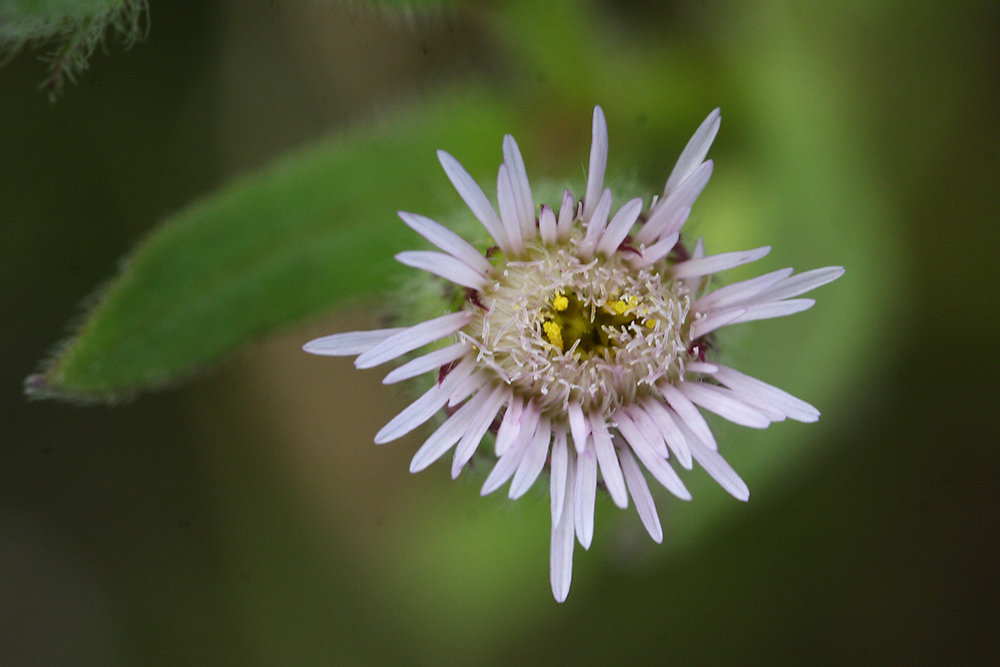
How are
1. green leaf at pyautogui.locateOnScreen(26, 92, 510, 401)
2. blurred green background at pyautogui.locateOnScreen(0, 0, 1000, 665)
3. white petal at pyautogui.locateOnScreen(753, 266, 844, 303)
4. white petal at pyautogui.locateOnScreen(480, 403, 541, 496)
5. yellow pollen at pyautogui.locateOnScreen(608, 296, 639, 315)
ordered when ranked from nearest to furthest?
white petal at pyautogui.locateOnScreen(480, 403, 541, 496), white petal at pyautogui.locateOnScreen(753, 266, 844, 303), yellow pollen at pyautogui.locateOnScreen(608, 296, 639, 315), green leaf at pyautogui.locateOnScreen(26, 92, 510, 401), blurred green background at pyautogui.locateOnScreen(0, 0, 1000, 665)

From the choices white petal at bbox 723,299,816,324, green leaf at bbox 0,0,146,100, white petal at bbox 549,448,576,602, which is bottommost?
white petal at bbox 549,448,576,602

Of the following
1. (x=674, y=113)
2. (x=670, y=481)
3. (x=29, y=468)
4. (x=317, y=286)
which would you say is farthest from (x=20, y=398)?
(x=670, y=481)

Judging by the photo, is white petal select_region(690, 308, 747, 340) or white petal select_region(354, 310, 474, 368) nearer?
white petal select_region(354, 310, 474, 368)

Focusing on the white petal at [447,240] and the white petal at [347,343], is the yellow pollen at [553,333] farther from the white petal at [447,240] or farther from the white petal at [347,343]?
the white petal at [347,343]

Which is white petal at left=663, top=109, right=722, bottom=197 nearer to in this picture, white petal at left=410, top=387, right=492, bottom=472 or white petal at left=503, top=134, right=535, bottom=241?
white petal at left=503, top=134, right=535, bottom=241

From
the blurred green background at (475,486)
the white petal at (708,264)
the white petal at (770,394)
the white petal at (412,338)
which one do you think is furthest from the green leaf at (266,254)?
the white petal at (770,394)

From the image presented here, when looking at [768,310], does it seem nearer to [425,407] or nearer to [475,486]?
[425,407]

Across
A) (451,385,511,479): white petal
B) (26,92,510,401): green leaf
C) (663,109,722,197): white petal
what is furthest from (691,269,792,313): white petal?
(26,92,510,401): green leaf
